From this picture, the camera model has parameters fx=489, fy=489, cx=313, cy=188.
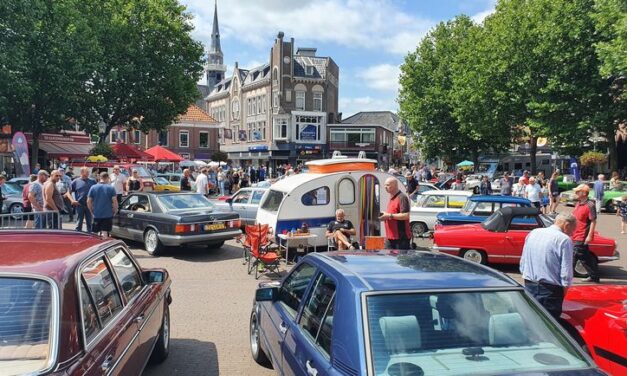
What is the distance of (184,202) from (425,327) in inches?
387

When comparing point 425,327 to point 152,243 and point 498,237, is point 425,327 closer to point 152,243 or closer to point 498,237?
point 498,237

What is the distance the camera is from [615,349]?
13.3 feet

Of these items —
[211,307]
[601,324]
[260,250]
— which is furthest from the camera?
[260,250]

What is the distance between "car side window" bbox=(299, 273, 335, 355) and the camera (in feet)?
10.2

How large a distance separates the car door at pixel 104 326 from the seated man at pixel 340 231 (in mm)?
6234

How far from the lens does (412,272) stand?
3293 mm

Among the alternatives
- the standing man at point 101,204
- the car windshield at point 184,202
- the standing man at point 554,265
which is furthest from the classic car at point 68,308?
the car windshield at point 184,202

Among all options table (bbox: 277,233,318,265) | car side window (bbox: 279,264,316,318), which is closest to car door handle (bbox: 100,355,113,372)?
car side window (bbox: 279,264,316,318)

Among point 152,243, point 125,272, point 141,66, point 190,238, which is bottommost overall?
point 152,243

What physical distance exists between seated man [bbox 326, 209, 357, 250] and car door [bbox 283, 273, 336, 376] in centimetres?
605

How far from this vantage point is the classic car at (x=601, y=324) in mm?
4059

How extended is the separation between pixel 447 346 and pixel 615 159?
33.2 metres

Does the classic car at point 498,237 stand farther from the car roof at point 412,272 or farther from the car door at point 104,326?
the car door at point 104,326

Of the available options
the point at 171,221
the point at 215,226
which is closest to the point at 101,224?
the point at 171,221
